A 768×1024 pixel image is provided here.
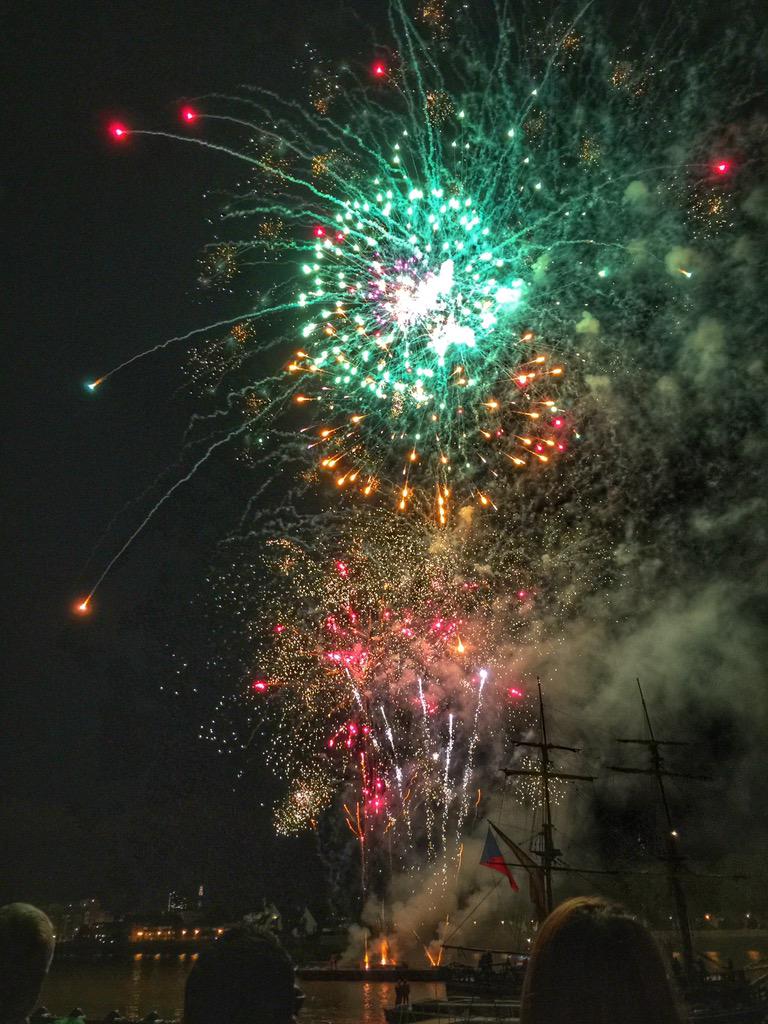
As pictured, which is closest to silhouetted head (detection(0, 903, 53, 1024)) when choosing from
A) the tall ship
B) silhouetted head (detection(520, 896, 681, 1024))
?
silhouetted head (detection(520, 896, 681, 1024))

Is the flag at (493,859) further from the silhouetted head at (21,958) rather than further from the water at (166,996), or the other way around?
the silhouetted head at (21,958)

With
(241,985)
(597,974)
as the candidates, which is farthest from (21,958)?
(597,974)

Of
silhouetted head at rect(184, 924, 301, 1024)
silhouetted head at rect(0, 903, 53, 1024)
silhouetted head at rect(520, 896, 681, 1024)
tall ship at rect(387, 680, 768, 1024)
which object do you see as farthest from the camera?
tall ship at rect(387, 680, 768, 1024)

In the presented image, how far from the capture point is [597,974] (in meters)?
3.48

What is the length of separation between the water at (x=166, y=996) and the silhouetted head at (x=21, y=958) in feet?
100

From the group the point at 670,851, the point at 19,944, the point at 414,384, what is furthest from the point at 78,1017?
the point at 670,851

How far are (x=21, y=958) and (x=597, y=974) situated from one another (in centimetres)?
478

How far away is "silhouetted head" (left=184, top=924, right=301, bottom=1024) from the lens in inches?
175

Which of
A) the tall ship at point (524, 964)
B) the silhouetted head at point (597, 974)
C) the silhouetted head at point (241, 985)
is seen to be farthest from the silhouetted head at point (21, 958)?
the tall ship at point (524, 964)

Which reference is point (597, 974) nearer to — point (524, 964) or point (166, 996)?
point (524, 964)

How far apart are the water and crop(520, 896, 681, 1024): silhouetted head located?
3370 cm

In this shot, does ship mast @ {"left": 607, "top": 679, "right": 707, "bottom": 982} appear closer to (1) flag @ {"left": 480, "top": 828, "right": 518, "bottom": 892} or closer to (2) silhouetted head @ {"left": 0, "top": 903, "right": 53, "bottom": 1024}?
(1) flag @ {"left": 480, "top": 828, "right": 518, "bottom": 892}

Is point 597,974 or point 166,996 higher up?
point 597,974

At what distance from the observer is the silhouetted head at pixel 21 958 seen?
18.7 feet
